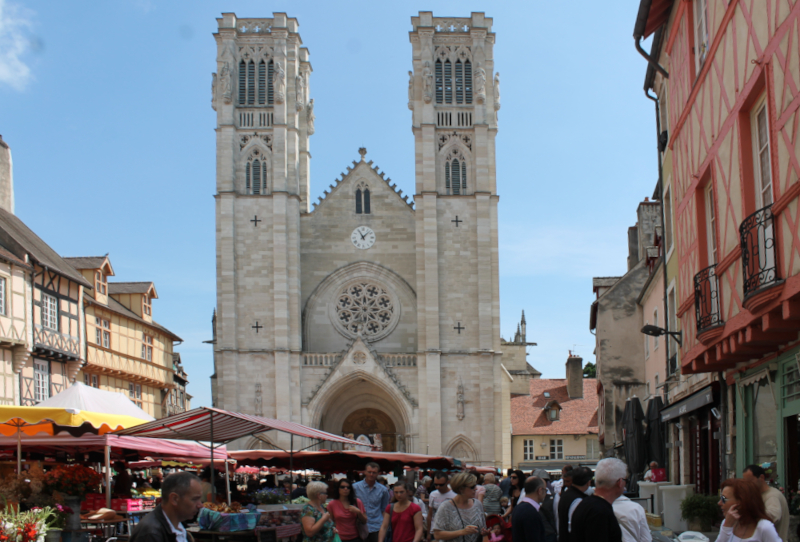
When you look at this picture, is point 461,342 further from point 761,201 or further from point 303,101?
point 761,201

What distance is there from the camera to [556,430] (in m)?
41.9

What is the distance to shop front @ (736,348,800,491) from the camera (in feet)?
28.6

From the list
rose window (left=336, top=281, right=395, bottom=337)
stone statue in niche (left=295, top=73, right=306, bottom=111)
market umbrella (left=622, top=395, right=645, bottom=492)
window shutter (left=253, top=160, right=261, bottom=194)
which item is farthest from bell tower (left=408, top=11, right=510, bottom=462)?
market umbrella (left=622, top=395, right=645, bottom=492)

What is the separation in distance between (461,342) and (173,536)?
31328 millimetres

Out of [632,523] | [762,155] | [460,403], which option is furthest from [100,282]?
[632,523]

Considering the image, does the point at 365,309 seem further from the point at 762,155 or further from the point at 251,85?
the point at 762,155

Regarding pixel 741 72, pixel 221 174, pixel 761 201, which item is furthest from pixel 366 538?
pixel 221 174

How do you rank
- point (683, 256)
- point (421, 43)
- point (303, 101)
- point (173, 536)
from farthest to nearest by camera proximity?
point (303, 101)
point (421, 43)
point (683, 256)
point (173, 536)

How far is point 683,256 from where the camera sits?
41.2ft

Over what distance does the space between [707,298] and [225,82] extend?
29302mm

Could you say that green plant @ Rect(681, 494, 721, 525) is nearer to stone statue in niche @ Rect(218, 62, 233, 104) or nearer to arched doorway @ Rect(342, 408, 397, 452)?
arched doorway @ Rect(342, 408, 397, 452)

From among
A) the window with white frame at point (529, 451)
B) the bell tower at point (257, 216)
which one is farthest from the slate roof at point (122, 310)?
the window with white frame at point (529, 451)

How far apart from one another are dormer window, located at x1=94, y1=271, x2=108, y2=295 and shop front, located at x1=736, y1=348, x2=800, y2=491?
22.3 m

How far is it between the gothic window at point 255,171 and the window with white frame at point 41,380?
46.6 feet
